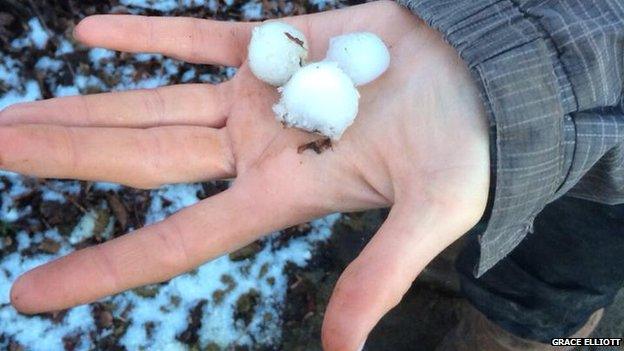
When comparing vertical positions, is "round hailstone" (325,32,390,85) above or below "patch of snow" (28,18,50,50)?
above

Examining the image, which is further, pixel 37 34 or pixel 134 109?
pixel 37 34

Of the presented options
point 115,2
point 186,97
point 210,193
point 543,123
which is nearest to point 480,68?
point 543,123

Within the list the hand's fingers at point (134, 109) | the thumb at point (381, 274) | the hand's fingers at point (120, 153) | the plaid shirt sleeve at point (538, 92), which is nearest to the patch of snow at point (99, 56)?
the hand's fingers at point (134, 109)

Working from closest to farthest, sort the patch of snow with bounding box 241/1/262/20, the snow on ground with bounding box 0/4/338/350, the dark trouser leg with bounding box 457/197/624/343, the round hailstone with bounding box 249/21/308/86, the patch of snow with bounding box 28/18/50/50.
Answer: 1. the round hailstone with bounding box 249/21/308/86
2. the dark trouser leg with bounding box 457/197/624/343
3. the snow on ground with bounding box 0/4/338/350
4. the patch of snow with bounding box 28/18/50/50
5. the patch of snow with bounding box 241/1/262/20

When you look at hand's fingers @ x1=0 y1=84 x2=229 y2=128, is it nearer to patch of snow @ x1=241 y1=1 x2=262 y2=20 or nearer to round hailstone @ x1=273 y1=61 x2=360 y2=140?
round hailstone @ x1=273 y1=61 x2=360 y2=140

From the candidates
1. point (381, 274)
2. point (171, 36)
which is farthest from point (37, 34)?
point (381, 274)

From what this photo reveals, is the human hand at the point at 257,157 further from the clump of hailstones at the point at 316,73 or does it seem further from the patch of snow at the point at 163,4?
the patch of snow at the point at 163,4

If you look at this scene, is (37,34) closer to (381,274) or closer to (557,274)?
(381,274)

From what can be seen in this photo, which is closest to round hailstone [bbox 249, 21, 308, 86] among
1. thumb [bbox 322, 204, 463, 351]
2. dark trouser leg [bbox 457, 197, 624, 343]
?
thumb [bbox 322, 204, 463, 351]
